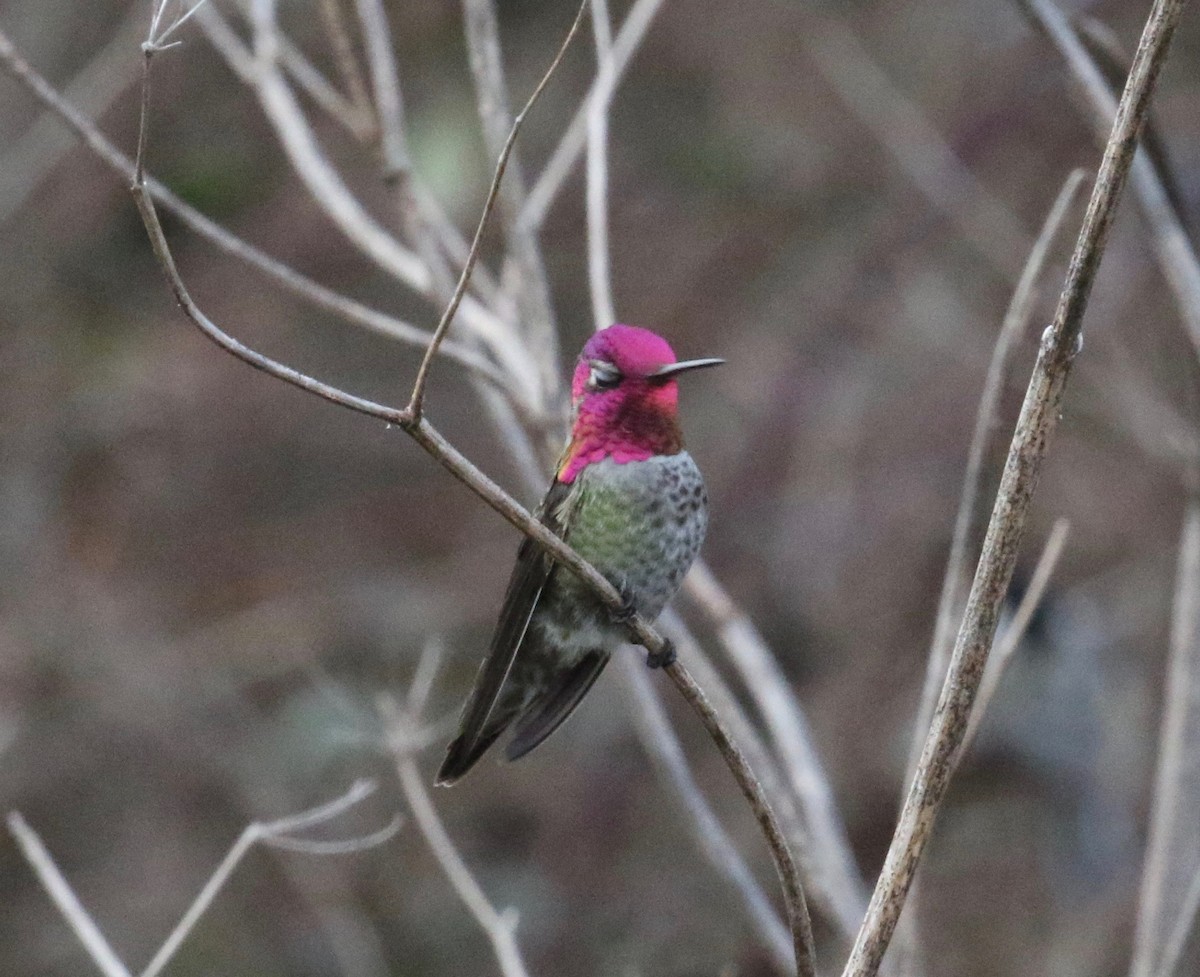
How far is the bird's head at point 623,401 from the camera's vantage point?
3.17 m

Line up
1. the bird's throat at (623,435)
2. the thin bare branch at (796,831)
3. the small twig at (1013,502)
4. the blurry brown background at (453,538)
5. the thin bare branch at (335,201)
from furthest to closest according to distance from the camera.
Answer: the blurry brown background at (453,538)
the thin bare branch at (335,201)
the bird's throat at (623,435)
the thin bare branch at (796,831)
the small twig at (1013,502)

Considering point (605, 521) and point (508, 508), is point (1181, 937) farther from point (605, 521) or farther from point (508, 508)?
point (508, 508)

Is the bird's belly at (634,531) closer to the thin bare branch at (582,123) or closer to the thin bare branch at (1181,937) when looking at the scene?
the thin bare branch at (582,123)

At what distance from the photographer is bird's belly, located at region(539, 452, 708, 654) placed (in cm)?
327

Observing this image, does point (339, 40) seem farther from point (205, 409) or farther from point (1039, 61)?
point (1039, 61)

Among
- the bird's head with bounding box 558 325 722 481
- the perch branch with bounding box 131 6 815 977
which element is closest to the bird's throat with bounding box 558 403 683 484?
the bird's head with bounding box 558 325 722 481

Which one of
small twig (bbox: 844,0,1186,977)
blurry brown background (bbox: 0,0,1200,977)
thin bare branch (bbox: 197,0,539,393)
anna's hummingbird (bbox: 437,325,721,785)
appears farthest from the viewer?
blurry brown background (bbox: 0,0,1200,977)

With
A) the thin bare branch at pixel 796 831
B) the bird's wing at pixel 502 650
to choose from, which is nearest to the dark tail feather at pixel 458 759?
the bird's wing at pixel 502 650

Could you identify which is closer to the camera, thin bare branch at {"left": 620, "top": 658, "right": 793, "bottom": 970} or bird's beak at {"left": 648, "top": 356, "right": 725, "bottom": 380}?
bird's beak at {"left": 648, "top": 356, "right": 725, "bottom": 380}

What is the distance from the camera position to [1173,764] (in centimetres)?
301

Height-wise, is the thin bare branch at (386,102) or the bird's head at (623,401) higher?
the thin bare branch at (386,102)

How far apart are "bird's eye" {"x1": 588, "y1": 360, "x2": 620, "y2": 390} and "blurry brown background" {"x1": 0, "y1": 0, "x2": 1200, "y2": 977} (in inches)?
133

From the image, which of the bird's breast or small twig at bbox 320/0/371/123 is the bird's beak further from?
small twig at bbox 320/0/371/123

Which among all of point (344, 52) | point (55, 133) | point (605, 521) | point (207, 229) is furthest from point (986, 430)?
point (55, 133)
